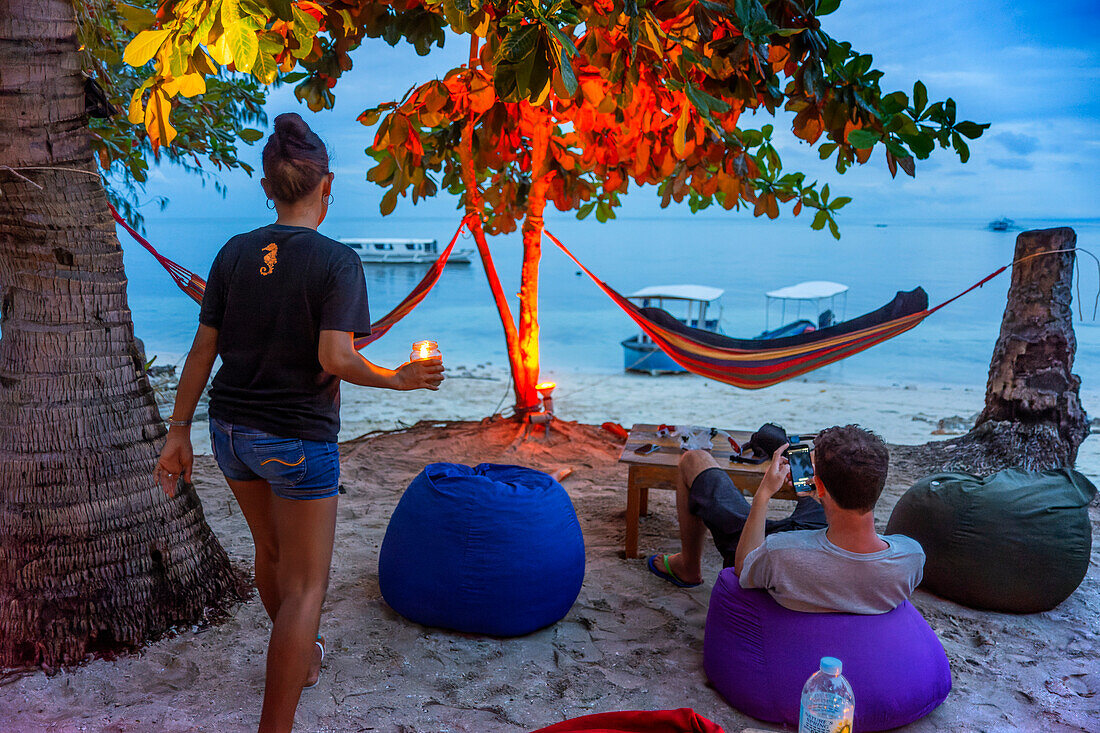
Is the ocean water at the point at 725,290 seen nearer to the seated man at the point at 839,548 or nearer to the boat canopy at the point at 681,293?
the seated man at the point at 839,548

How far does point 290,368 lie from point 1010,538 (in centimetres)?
210

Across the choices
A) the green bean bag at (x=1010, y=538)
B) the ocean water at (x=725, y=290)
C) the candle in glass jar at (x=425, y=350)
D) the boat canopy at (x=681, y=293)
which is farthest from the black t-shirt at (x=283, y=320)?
the boat canopy at (x=681, y=293)

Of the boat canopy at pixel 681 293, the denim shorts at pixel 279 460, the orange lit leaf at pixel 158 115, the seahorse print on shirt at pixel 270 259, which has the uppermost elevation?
the orange lit leaf at pixel 158 115

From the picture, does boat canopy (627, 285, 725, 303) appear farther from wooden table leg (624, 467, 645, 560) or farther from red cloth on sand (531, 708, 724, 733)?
red cloth on sand (531, 708, 724, 733)

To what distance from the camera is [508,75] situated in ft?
4.27

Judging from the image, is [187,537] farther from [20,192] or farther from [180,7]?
[180,7]

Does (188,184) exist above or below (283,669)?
above

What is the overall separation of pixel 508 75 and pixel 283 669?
3.91ft

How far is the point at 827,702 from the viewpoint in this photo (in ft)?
4.17

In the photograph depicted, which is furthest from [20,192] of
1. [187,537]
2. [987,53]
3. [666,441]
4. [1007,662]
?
[987,53]

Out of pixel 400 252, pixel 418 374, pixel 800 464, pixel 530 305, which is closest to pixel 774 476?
pixel 800 464

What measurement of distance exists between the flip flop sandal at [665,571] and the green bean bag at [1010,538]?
2.58 feet

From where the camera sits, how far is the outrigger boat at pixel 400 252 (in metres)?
28.2

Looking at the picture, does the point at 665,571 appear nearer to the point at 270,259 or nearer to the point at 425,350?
the point at 425,350
